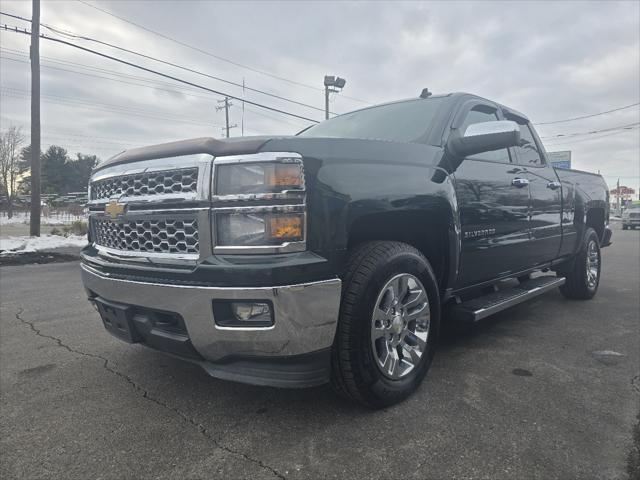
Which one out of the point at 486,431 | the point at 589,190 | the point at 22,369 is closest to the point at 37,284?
the point at 22,369

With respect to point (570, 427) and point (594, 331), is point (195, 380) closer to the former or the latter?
point (570, 427)

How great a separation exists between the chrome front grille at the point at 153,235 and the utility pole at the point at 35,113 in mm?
13519

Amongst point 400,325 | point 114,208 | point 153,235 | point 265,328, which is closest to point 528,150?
point 400,325

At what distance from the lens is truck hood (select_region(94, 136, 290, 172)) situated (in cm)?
210

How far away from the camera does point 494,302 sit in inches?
132

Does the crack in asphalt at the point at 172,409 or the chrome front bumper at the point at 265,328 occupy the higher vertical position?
the chrome front bumper at the point at 265,328

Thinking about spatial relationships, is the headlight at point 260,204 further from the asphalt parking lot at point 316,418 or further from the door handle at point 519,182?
the door handle at point 519,182

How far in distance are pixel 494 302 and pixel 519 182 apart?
1.05 meters

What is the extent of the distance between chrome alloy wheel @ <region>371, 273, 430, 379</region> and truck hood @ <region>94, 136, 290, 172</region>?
3.30 feet

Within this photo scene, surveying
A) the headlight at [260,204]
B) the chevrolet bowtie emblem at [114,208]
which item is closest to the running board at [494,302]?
the headlight at [260,204]

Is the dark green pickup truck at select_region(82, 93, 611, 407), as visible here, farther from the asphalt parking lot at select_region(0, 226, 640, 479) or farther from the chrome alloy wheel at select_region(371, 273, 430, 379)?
the asphalt parking lot at select_region(0, 226, 640, 479)

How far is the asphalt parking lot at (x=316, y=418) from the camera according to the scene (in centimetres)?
197

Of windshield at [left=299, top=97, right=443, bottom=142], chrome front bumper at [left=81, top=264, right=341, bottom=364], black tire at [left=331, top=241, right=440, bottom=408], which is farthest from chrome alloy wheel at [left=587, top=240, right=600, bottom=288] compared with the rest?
chrome front bumper at [left=81, top=264, right=341, bottom=364]

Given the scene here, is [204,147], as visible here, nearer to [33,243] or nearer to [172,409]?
[172,409]
